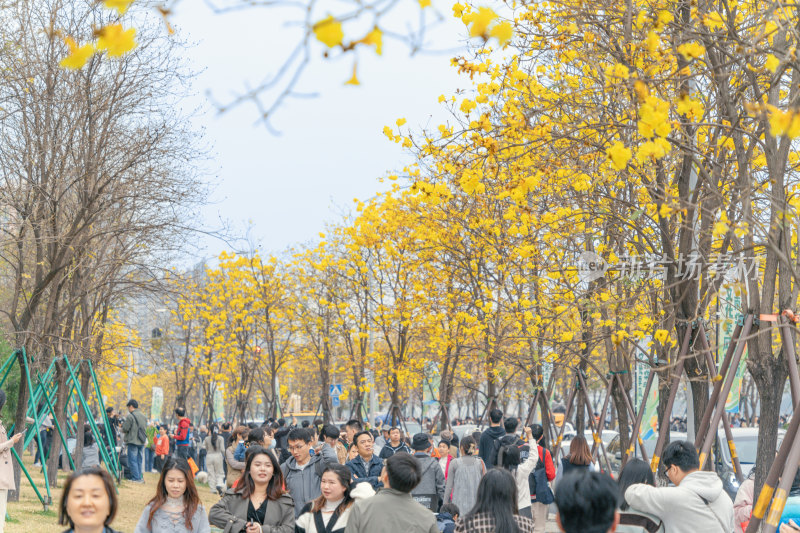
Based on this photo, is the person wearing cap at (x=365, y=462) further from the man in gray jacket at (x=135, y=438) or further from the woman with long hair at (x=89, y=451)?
the woman with long hair at (x=89, y=451)

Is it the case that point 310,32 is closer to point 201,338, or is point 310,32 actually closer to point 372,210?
point 372,210

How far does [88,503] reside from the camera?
489 centimetres

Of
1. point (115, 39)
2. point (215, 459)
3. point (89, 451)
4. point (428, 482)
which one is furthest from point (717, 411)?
point (89, 451)

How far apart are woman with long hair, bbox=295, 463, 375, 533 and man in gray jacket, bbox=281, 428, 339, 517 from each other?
2206 millimetres

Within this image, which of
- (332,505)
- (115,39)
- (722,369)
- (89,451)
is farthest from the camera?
(89,451)

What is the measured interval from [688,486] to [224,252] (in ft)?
85.0

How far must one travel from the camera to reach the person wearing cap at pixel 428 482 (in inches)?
417

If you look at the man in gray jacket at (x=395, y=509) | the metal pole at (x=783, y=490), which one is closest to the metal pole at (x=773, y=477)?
the metal pole at (x=783, y=490)

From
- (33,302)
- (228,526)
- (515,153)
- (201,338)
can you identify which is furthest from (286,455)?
(201,338)

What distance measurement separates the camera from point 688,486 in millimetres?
5996

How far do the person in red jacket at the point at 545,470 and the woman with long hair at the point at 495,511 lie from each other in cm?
582

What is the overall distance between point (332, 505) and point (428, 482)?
12.3ft

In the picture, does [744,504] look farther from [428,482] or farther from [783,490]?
[428,482]

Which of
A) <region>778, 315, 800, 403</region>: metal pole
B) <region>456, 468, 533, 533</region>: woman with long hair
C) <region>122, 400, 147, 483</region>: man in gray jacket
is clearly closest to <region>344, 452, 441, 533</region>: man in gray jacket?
<region>456, 468, 533, 533</region>: woman with long hair
